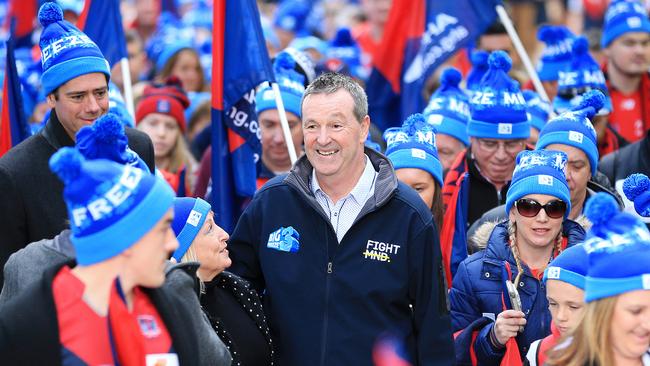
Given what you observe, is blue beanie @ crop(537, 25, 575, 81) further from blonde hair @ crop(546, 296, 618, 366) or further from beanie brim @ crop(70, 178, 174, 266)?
beanie brim @ crop(70, 178, 174, 266)

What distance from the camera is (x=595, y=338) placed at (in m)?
5.16

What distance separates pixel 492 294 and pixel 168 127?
15.3 feet

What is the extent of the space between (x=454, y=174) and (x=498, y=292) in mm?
2065

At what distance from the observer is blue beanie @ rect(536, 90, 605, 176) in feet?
25.3

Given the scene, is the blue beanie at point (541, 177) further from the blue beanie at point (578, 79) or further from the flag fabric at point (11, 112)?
the flag fabric at point (11, 112)

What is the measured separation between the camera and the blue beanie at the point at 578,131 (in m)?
7.71

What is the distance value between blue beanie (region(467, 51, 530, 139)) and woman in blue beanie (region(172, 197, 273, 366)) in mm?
2942

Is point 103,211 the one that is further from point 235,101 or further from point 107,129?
point 235,101

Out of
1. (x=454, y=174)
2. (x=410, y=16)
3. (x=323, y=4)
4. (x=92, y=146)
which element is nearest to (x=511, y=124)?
(x=454, y=174)

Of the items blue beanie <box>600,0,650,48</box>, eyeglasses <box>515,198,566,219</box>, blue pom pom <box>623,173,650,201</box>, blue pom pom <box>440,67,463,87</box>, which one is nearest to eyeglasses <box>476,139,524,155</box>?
blue pom pom <box>440,67,463,87</box>

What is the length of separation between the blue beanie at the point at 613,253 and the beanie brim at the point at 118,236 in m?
1.91

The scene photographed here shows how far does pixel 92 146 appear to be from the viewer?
16.7ft

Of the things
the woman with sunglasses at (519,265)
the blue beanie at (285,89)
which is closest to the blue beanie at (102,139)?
the woman with sunglasses at (519,265)

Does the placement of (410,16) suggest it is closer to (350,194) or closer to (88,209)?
(350,194)
